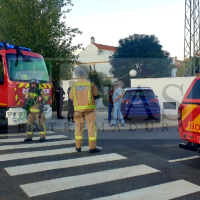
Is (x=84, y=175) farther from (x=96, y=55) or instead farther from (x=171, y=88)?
(x=96, y=55)

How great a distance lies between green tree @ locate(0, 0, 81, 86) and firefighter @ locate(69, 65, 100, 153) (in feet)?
32.7

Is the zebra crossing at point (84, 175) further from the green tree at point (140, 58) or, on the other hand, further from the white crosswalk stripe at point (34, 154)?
the green tree at point (140, 58)

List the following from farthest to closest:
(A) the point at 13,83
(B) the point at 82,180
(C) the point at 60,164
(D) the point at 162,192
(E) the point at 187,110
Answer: (A) the point at 13,83 → (C) the point at 60,164 → (E) the point at 187,110 → (B) the point at 82,180 → (D) the point at 162,192

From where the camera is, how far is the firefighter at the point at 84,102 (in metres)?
6.96

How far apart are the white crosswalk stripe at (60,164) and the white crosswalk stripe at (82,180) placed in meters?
0.73

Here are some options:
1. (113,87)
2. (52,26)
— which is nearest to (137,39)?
(52,26)

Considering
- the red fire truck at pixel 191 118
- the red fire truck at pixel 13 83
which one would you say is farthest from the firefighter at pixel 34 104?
the red fire truck at pixel 191 118

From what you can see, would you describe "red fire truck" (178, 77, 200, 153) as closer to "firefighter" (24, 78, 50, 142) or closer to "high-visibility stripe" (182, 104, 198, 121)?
"high-visibility stripe" (182, 104, 198, 121)

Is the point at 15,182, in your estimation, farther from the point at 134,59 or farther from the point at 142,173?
the point at 134,59

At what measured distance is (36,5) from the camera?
1744 cm

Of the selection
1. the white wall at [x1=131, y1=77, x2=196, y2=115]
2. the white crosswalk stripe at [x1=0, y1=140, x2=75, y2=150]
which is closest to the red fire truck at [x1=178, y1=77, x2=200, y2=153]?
the white crosswalk stripe at [x1=0, y1=140, x2=75, y2=150]

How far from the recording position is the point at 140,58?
164ft

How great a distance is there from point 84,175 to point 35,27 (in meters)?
13.2

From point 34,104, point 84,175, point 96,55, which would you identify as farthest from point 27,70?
point 96,55
